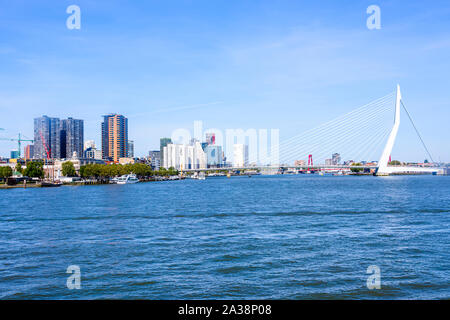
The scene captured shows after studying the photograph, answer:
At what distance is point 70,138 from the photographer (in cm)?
16062

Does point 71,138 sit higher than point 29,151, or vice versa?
point 71,138

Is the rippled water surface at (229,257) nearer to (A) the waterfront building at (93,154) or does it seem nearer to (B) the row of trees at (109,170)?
(B) the row of trees at (109,170)

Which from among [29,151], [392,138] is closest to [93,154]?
[29,151]

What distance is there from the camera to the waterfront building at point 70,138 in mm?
160488

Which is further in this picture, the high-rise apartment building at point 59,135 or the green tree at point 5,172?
the high-rise apartment building at point 59,135

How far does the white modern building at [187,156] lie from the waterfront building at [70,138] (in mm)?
37521

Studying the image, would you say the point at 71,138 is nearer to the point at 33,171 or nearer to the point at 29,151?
the point at 29,151

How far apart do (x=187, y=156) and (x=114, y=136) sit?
116ft

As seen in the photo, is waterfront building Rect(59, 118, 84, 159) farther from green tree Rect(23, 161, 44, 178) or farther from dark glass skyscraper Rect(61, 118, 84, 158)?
green tree Rect(23, 161, 44, 178)

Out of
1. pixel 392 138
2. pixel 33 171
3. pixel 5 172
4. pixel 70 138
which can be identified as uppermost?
pixel 70 138

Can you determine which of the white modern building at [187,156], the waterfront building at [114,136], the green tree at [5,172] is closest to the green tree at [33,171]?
the green tree at [5,172]

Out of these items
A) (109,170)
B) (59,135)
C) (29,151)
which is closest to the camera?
(109,170)

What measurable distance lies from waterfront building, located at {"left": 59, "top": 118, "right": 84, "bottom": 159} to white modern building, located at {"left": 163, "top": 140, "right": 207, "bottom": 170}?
37521mm
